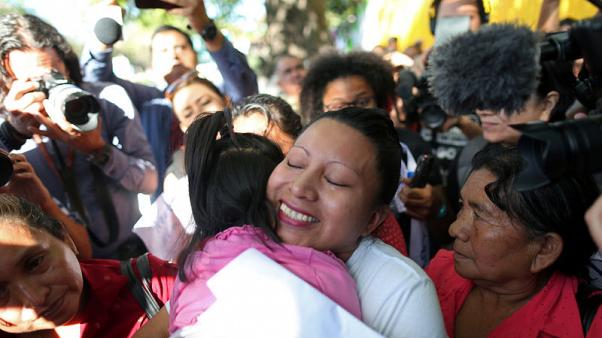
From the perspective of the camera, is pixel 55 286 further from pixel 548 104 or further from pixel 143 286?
pixel 548 104

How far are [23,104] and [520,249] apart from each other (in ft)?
6.26

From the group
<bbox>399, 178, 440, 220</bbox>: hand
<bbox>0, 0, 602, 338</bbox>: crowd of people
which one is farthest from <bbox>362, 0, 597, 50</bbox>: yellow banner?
<bbox>399, 178, 440, 220</bbox>: hand

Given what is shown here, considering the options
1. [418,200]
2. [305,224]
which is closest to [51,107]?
[305,224]

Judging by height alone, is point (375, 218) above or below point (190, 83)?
below

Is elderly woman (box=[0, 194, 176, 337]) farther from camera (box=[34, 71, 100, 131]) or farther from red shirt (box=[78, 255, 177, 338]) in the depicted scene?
camera (box=[34, 71, 100, 131])

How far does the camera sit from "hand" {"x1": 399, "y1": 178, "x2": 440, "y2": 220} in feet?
7.63

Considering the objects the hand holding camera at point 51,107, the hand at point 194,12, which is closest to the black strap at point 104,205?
the hand holding camera at point 51,107

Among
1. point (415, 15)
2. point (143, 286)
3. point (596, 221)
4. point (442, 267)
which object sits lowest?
point (442, 267)

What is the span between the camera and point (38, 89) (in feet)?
6.82

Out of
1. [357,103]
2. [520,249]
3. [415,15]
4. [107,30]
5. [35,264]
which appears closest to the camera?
[35,264]

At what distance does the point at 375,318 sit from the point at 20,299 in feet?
3.13

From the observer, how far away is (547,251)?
5.09 ft

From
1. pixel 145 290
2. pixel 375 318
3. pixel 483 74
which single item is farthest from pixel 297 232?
pixel 483 74

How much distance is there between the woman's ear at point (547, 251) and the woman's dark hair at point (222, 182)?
0.82 metres
